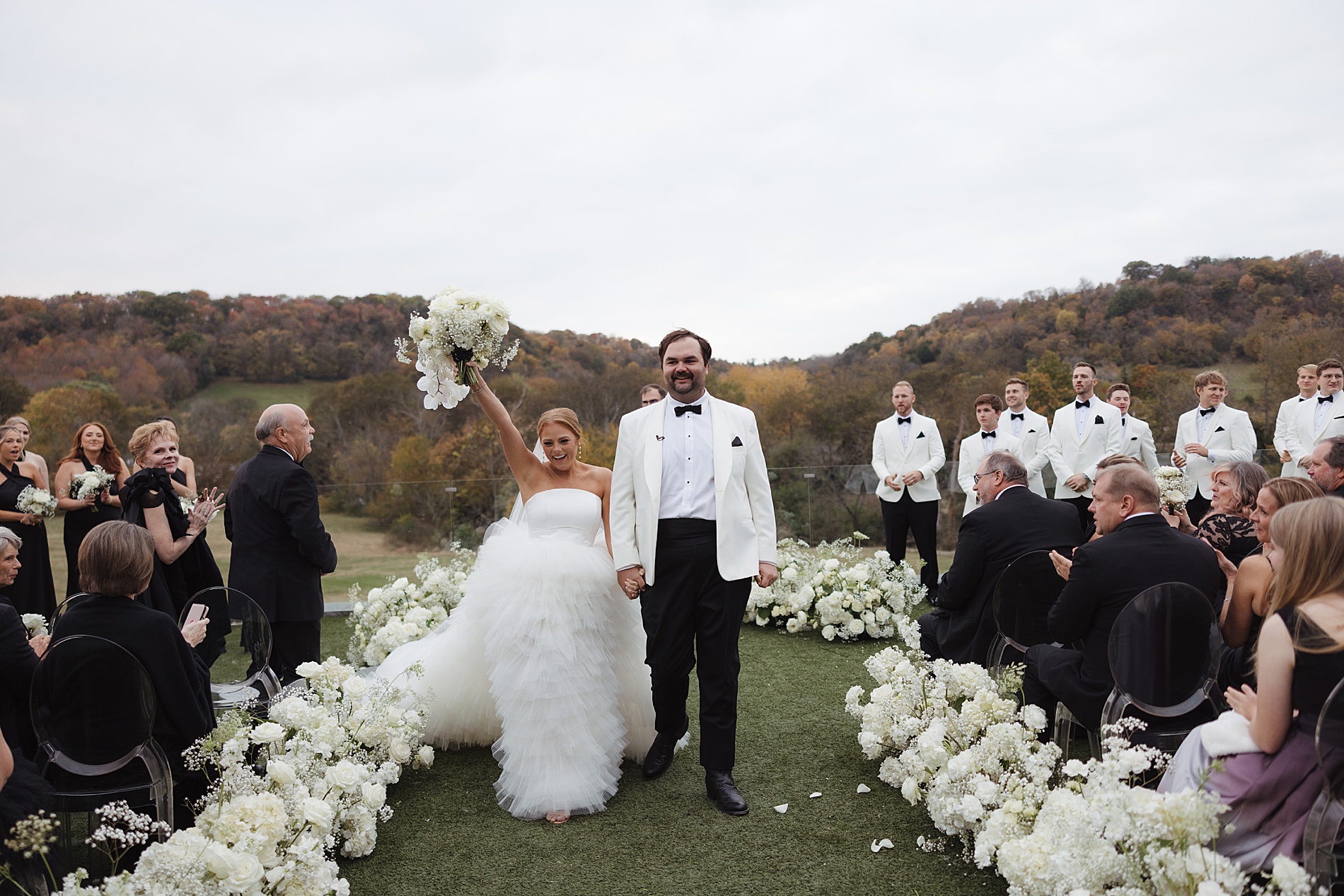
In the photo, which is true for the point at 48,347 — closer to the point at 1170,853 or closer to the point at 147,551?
the point at 147,551

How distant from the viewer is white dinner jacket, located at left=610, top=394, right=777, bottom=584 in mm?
3590

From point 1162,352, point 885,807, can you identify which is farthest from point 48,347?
point 1162,352

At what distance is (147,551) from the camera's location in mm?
2846

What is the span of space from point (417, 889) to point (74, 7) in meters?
11.2

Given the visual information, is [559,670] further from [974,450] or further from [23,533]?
[974,450]

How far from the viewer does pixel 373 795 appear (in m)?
3.25

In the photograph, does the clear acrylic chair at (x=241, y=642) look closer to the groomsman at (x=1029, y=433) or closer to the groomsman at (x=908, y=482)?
the groomsman at (x=908, y=482)

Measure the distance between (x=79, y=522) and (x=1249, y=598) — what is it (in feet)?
23.0

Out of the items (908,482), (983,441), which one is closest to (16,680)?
(908,482)

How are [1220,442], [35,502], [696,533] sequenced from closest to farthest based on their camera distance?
[696,533] < [35,502] < [1220,442]

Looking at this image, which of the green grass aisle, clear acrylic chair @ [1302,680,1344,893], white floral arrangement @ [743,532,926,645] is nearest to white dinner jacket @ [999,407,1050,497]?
white floral arrangement @ [743,532,926,645]

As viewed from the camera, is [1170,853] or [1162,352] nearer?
[1170,853]

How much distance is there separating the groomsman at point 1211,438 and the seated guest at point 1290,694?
6068mm

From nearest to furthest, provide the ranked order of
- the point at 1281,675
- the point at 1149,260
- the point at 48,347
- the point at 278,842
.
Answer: the point at 1281,675
the point at 278,842
the point at 48,347
the point at 1149,260
